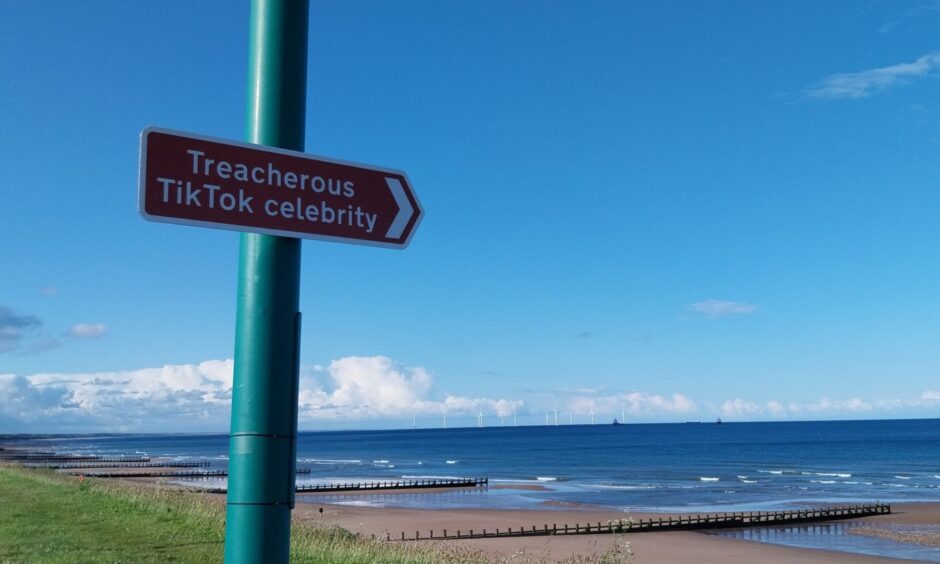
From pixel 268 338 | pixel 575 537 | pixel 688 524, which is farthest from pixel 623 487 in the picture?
pixel 268 338

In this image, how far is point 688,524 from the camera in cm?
4038

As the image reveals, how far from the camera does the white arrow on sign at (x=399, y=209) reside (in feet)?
11.3

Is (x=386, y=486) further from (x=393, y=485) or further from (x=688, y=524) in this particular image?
(x=688, y=524)

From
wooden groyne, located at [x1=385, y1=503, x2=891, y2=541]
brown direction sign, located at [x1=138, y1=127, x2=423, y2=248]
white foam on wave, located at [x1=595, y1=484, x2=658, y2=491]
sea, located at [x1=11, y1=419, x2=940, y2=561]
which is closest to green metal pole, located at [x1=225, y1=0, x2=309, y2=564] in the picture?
brown direction sign, located at [x1=138, y1=127, x2=423, y2=248]

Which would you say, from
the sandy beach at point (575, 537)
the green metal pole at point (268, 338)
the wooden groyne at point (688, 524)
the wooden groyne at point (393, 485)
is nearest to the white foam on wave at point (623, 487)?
the wooden groyne at point (393, 485)

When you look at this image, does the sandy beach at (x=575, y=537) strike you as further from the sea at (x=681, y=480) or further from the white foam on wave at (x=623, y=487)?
the white foam on wave at (x=623, y=487)

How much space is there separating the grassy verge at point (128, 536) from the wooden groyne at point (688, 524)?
727 inches

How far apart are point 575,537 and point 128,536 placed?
2764cm

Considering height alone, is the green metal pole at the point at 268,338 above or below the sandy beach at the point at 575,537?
above

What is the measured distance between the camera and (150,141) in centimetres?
296

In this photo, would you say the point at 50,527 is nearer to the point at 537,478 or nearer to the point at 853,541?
the point at 853,541

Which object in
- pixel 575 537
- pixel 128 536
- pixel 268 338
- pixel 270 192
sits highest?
pixel 270 192

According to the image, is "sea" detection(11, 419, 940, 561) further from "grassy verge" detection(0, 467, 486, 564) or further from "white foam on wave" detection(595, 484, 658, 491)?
"grassy verge" detection(0, 467, 486, 564)

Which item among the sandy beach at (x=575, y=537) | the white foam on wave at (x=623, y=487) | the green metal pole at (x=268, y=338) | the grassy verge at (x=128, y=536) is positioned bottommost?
the white foam on wave at (x=623, y=487)
